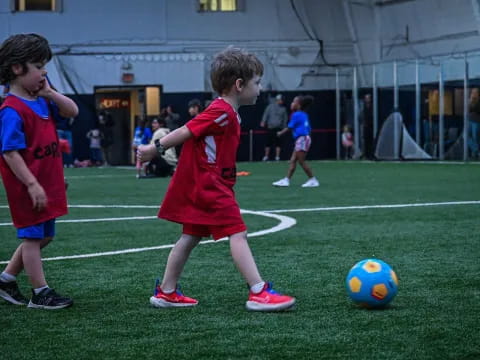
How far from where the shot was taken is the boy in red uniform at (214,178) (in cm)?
564

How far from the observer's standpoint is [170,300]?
5.73 m

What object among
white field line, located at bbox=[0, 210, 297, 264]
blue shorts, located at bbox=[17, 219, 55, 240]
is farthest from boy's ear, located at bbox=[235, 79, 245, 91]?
white field line, located at bbox=[0, 210, 297, 264]

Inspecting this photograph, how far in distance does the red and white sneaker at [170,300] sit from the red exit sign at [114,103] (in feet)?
99.8

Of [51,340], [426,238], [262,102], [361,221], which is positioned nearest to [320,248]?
[426,238]

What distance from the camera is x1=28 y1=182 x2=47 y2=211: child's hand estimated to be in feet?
18.0

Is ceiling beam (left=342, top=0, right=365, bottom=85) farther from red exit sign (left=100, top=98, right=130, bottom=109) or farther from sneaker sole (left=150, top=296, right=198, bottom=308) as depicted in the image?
sneaker sole (left=150, top=296, right=198, bottom=308)

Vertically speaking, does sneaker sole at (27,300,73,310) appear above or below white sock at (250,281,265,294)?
below

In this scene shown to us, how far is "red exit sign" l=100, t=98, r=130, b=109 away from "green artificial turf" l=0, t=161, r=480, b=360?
23.1m

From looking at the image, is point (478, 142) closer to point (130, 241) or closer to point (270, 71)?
point (270, 71)

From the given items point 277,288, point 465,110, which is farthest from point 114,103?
point 277,288

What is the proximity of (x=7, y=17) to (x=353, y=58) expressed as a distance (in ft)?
38.5

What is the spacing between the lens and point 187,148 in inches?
227

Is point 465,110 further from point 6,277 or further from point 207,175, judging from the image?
point 6,277

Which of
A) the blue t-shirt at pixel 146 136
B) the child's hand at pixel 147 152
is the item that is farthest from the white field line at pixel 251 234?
the blue t-shirt at pixel 146 136
